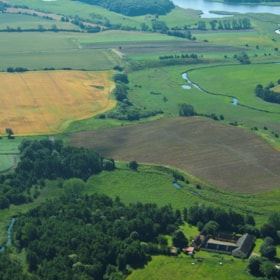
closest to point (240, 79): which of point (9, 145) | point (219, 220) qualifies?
point (9, 145)

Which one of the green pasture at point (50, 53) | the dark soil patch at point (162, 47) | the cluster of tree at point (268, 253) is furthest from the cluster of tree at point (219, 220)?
the dark soil patch at point (162, 47)

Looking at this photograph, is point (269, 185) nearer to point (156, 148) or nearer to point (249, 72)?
point (156, 148)

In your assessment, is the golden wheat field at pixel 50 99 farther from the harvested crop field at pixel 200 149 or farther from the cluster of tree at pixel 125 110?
the harvested crop field at pixel 200 149

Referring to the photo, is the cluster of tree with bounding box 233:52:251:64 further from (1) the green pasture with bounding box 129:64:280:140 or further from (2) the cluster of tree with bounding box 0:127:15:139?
(2) the cluster of tree with bounding box 0:127:15:139

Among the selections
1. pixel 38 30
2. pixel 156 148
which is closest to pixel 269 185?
pixel 156 148

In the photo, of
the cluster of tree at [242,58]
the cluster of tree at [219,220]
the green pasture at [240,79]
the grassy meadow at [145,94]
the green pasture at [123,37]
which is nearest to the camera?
the cluster of tree at [219,220]

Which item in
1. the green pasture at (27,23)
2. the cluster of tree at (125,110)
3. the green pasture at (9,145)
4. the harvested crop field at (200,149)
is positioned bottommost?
the green pasture at (9,145)

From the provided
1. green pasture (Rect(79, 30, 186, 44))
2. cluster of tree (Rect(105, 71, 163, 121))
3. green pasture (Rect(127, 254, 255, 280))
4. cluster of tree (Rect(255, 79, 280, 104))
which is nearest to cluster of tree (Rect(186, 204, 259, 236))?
green pasture (Rect(127, 254, 255, 280))
